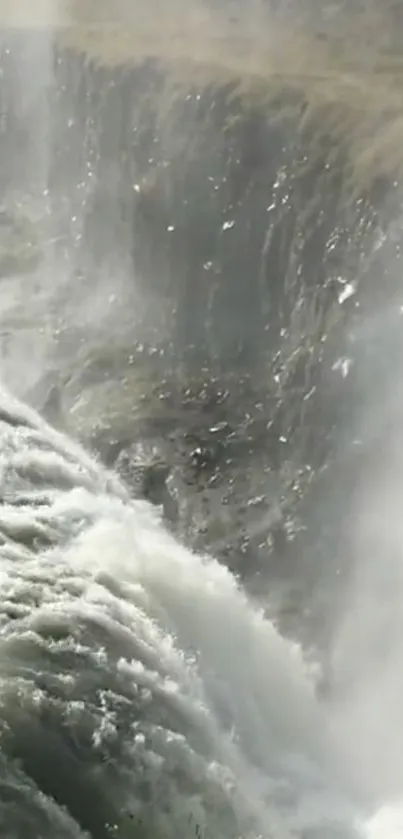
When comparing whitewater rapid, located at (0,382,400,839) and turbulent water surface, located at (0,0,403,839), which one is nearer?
whitewater rapid, located at (0,382,400,839)

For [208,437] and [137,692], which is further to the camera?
[208,437]

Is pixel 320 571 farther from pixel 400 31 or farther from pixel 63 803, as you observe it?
pixel 400 31

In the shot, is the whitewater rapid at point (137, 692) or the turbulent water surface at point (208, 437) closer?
the whitewater rapid at point (137, 692)

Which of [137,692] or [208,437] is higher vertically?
[208,437]
